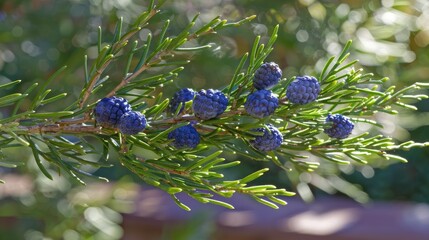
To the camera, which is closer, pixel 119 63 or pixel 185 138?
pixel 185 138

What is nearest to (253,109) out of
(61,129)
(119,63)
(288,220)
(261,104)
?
(261,104)

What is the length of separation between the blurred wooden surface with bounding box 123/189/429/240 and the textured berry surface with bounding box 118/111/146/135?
1167 millimetres

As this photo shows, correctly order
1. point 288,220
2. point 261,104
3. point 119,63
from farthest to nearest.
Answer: point 288,220
point 119,63
point 261,104

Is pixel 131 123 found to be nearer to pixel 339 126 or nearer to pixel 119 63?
pixel 339 126

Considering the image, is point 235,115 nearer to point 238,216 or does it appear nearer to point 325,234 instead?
point 325,234

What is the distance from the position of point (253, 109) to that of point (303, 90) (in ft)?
0.09

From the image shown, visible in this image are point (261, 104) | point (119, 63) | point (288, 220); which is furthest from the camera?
point (288, 220)

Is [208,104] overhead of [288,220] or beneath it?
beneath

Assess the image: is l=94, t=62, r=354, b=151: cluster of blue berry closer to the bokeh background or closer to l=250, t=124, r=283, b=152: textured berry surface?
l=250, t=124, r=283, b=152: textured berry surface

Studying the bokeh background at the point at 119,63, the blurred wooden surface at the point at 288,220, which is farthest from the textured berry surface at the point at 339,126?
the blurred wooden surface at the point at 288,220

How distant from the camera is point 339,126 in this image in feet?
1.31

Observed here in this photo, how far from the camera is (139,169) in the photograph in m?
0.39

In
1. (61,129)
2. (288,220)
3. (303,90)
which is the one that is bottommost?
(61,129)

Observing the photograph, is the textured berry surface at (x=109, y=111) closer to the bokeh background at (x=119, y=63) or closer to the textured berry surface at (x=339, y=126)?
the textured berry surface at (x=339, y=126)
